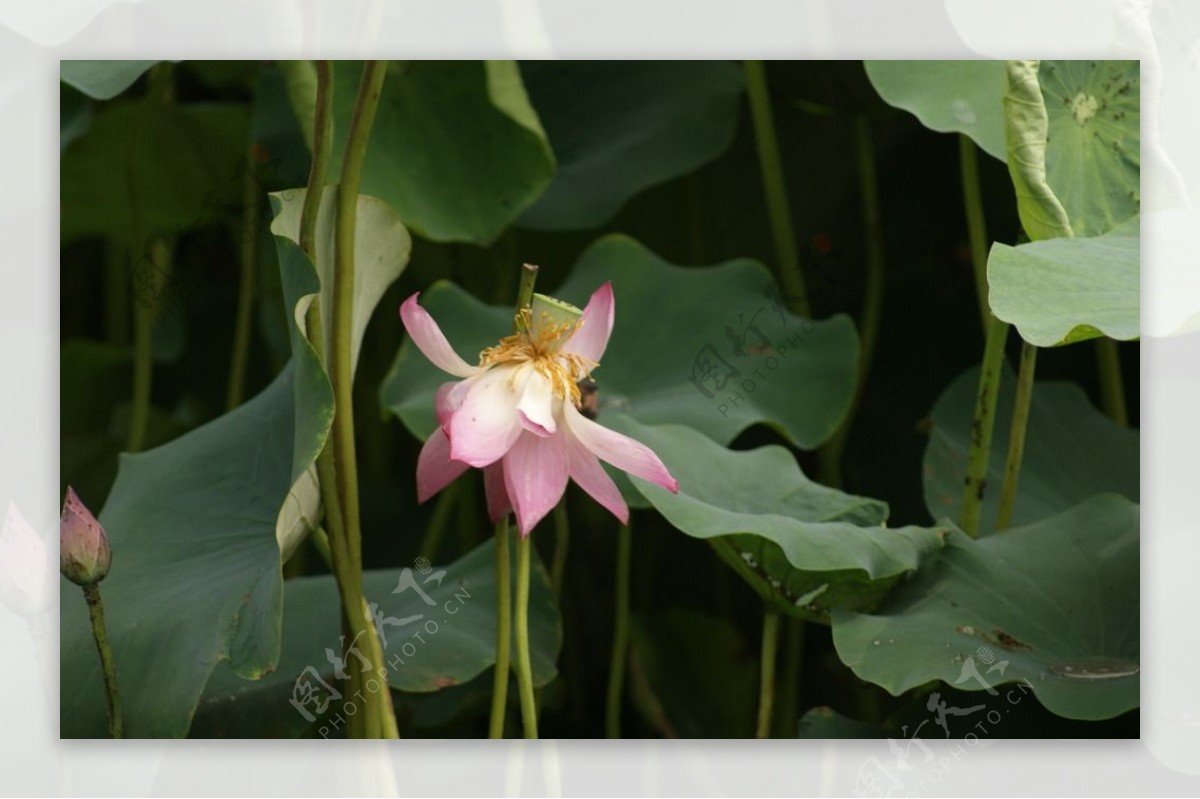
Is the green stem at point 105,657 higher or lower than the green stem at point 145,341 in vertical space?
lower

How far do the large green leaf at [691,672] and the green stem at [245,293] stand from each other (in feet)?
1.28

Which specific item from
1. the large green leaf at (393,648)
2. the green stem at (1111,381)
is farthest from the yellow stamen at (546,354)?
the green stem at (1111,381)

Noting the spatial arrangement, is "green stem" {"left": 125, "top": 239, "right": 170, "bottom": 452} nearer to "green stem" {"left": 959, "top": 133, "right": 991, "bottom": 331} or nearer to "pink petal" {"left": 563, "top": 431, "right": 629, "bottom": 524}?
"pink petal" {"left": 563, "top": 431, "right": 629, "bottom": 524}

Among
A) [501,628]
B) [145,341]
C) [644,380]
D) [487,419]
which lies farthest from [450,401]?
[145,341]

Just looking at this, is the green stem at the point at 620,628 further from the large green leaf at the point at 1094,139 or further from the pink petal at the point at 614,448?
the large green leaf at the point at 1094,139

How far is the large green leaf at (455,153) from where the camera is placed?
3.23 feet

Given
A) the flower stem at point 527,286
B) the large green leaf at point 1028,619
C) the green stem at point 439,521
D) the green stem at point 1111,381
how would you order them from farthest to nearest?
the green stem at point 439,521
the green stem at point 1111,381
the large green leaf at point 1028,619
the flower stem at point 527,286

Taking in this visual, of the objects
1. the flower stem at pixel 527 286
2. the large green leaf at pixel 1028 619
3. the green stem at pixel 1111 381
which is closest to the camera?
the flower stem at pixel 527 286

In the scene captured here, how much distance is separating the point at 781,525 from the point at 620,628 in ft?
0.83

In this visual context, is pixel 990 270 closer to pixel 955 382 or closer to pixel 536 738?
pixel 955 382

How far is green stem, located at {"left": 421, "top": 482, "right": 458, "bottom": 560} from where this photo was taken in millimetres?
1047

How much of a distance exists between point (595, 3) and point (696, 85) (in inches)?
5.3

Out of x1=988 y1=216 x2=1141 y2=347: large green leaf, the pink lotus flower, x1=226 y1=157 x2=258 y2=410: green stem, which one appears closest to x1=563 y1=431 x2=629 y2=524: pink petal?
the pink lotus flower

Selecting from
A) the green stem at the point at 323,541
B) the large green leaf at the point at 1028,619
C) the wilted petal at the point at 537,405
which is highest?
the wilted petal at the point at 537,405
